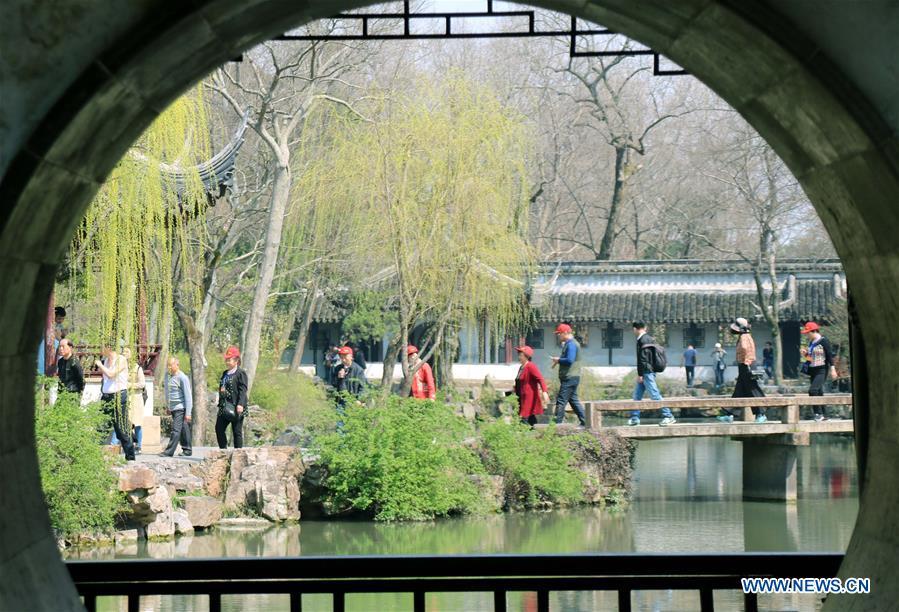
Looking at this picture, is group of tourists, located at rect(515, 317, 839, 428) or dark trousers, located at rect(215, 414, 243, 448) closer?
dark trousers, located at rect(215, 414, 243, 448)

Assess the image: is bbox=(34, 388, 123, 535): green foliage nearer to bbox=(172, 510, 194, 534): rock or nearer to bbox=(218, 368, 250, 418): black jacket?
bbox=(172, 510, 194, 534): rock

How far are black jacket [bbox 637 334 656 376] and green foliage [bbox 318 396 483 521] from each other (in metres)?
2.86

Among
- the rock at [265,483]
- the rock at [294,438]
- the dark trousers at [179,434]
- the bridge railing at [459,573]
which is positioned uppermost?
the bridge railing at [459,573]

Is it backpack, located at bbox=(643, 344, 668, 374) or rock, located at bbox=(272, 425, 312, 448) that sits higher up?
backpack, located at bbox=(643, 344, 668, 374)

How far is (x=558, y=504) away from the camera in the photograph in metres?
15.9

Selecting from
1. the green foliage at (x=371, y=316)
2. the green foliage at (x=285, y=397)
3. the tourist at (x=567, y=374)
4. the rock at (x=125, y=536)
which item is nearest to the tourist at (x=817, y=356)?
the tourist at (x=567, y=374)

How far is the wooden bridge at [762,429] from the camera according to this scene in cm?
1645

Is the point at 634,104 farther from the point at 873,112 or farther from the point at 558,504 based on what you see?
the point at 873,112

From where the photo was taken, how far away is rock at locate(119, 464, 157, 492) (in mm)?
12766

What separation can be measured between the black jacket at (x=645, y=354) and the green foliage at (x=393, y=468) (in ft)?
9.39

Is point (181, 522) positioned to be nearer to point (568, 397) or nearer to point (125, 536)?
point (125, 536)

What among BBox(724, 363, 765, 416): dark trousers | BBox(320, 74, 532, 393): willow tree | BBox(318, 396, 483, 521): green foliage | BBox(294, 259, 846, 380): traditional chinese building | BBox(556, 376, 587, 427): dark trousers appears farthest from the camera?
BBox(294, 259, 846, 380): traditional chinese building

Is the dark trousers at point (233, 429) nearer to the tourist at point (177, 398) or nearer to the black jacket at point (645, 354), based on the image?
the tourist at point (177, 398)

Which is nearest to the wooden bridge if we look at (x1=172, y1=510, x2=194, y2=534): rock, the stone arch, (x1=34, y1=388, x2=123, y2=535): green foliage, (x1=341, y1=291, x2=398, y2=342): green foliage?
(x1=172, y1=510, x2=194, y2=534): rock
